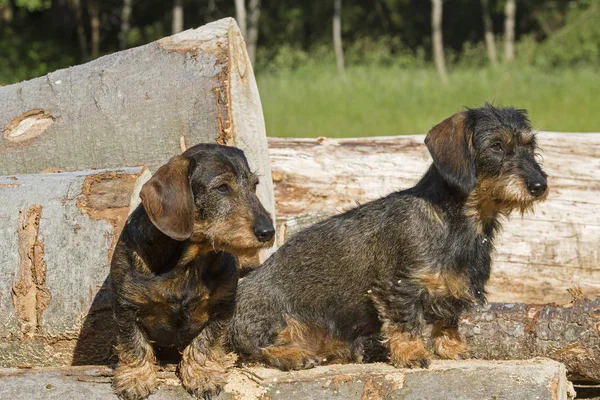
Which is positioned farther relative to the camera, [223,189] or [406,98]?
[406,98]

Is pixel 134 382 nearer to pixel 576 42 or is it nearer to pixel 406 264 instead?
pixel 406 264

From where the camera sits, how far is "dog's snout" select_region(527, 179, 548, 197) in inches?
223

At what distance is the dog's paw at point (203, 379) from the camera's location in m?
5.33

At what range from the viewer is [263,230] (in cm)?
529

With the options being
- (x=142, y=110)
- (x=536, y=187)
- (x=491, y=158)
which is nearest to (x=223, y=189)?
(x=491, y=158)

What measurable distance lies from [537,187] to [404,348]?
1335mm

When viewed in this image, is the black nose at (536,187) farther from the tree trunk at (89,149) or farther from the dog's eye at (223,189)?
the tree trunk at (89,149)

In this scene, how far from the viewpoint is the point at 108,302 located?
6340 mm

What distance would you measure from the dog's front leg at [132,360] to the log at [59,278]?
839 mm

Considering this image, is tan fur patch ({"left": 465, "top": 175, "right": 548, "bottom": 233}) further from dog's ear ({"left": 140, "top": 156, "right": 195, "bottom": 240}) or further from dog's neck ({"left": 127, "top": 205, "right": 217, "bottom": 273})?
dog's ear ({"left": 140, "top": 156, "right": 195, "bottom": 240})

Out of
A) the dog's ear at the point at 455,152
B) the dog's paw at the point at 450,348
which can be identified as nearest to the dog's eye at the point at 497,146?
the dog's ear at the point at 455,152

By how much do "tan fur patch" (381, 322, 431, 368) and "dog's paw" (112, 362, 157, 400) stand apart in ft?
4.98

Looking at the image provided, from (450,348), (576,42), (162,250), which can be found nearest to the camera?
(162,250)

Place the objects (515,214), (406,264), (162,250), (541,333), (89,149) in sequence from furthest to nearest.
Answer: (515,214) < (89,149) < (541,333) < (406,264) < (162,250)
